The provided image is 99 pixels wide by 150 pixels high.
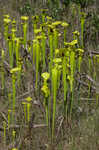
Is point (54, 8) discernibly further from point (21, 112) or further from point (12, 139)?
point (12, 139)

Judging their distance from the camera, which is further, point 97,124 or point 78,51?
point 78,51

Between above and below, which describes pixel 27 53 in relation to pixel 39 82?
above

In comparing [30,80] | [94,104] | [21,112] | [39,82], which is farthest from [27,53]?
[94,104]

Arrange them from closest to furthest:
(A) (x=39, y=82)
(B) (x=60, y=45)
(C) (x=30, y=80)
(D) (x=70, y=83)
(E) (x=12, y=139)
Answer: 1. (D) (x=70, y=83)
2. (E) (x=12, y=139)
3. (A) (x=39, y=82)
4. (B) (x=60, y=45)
5. (C) (x=30, y=80)

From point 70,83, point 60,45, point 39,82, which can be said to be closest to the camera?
point 70,83

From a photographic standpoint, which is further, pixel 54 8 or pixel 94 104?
pixel 94 104

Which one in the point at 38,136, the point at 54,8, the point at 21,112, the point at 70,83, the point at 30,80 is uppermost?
the point at 54,8

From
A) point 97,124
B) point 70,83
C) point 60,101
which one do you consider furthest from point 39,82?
point 97,124

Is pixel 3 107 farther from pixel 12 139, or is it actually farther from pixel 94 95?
pixel 94 95

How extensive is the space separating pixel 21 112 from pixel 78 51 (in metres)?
0.54

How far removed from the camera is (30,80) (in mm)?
1714

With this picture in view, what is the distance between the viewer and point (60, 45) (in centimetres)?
161

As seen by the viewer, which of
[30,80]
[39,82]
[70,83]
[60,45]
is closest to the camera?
[70,83]

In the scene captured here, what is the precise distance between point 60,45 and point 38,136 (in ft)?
2.07
